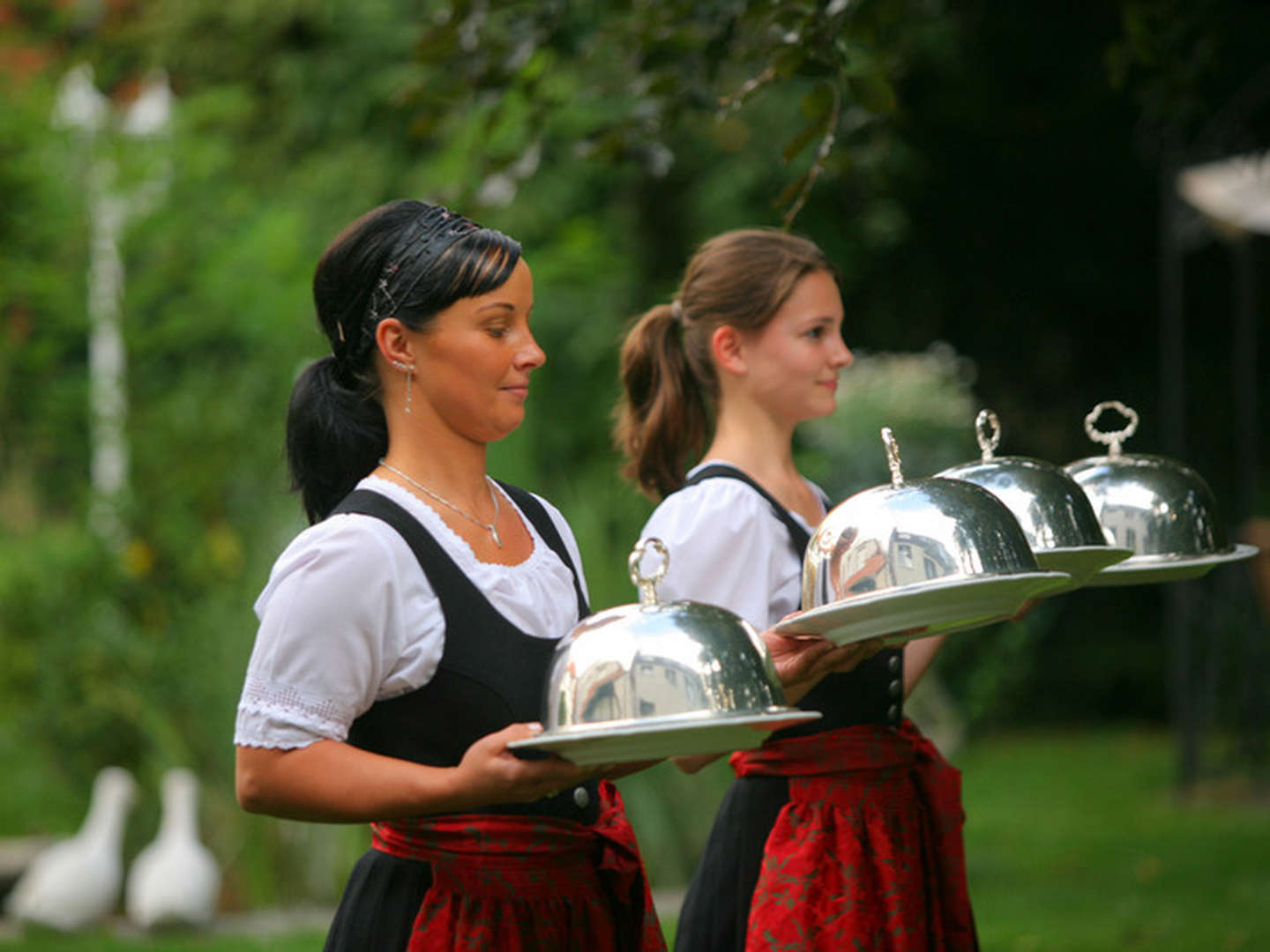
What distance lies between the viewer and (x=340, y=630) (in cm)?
205

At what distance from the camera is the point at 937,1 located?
499 centimetres

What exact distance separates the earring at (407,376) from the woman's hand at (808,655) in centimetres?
60

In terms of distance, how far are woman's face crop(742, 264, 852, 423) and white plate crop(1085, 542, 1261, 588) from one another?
64 cm

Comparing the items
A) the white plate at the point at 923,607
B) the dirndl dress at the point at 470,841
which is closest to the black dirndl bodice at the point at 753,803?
the white plate at the point at 923,607

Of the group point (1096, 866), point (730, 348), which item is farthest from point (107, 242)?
point (730, 348)

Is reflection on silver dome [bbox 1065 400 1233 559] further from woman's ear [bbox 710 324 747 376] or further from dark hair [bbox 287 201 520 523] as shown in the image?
dark hair [bbox 287 201 520 523]

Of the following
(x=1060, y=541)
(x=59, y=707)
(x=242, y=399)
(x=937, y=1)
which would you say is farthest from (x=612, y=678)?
(x=242, y=399)

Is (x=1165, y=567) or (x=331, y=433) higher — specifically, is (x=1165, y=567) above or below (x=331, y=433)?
below

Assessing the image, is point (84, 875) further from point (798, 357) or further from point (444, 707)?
point (444, 707)

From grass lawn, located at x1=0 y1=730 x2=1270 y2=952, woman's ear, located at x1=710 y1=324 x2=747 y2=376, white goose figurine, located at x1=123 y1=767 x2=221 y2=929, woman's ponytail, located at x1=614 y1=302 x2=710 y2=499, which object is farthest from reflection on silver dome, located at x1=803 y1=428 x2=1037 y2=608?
white goose figurine, located at x1=123 y1=767 x2=221 y2=929

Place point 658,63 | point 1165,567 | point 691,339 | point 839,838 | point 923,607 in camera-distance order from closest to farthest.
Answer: point 923,607
point 1165,567
point 839,838
point 691,339
point 658,63

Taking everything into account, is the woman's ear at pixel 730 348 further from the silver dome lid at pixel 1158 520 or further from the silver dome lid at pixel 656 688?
the silver dome lid at pixel 656 688

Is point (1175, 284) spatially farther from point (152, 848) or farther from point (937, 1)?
point (152, 848)

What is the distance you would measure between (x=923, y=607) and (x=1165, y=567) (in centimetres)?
77
